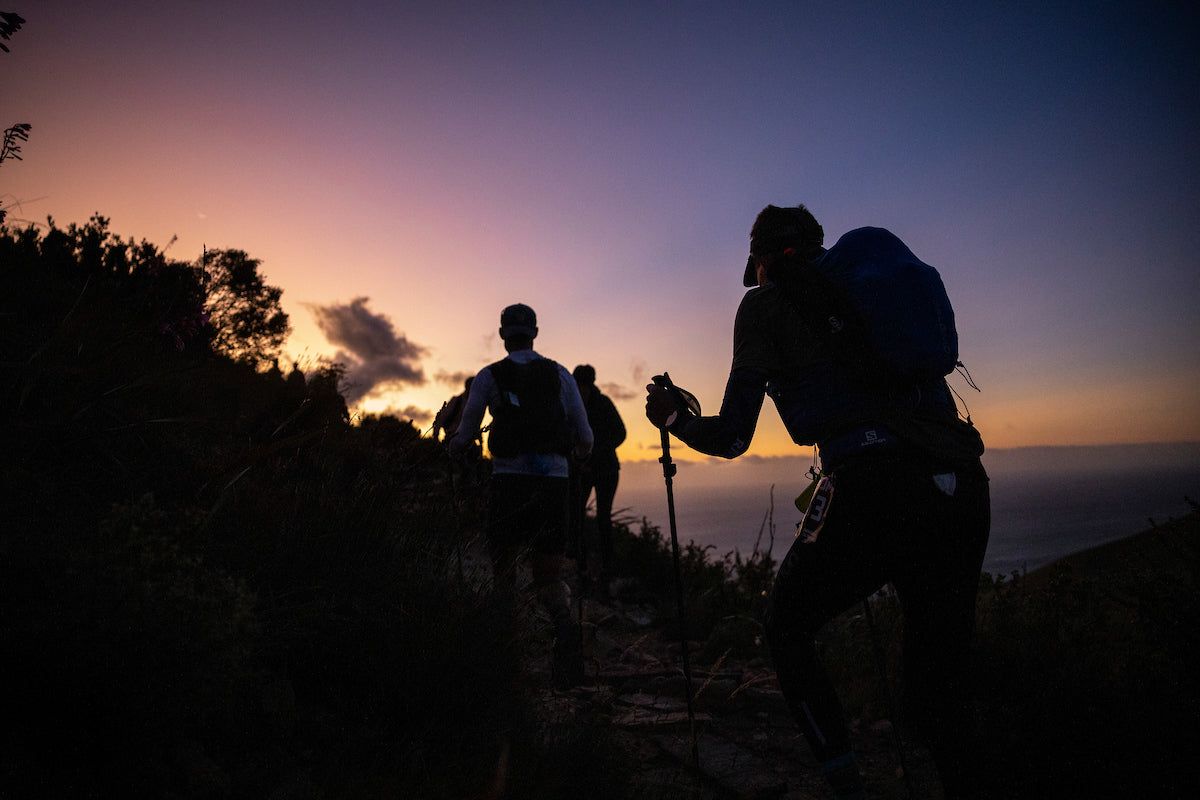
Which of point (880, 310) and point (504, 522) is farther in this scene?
point (504, 522)

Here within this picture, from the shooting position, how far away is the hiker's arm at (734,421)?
81.1 inches

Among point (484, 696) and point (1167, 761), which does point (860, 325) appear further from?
point (1167, 761)

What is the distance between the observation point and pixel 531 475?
13.7 feet

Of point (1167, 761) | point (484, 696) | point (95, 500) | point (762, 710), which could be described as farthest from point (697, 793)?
point (95, 500)

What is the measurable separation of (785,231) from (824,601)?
4.19ft

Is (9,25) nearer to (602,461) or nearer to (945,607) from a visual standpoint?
(945,607)

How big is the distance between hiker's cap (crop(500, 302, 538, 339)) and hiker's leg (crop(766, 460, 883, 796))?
287 cm

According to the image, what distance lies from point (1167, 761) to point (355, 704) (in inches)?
136

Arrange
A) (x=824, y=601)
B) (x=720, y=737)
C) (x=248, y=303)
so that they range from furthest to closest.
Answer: (x=248, y=303) → (x=720, y=737) → (x=824, y=601)

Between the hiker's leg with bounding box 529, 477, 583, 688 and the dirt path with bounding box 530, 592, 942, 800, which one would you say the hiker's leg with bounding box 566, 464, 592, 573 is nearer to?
the dirt path with bounding box 530, 592, 942, 800

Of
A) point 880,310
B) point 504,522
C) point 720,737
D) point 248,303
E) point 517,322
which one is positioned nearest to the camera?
point 880,310

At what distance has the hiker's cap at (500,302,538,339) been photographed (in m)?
4.41

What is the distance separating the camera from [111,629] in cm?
181

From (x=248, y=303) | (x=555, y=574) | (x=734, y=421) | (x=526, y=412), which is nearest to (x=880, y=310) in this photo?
(x=734, y=421)
